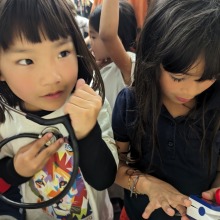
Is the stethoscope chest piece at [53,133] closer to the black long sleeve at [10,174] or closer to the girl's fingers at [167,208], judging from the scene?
the black long sleeve at [10,174]

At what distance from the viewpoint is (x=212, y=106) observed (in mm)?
813

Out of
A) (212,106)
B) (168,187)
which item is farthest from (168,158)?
(212,106)

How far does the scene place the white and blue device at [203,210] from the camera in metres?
0.64

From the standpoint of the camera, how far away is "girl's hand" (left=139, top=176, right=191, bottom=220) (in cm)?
71

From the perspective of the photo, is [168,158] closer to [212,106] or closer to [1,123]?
[212,106]

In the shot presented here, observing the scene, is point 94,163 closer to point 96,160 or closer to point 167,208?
point 96,160

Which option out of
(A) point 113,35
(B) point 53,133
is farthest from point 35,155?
(A) point 113,35

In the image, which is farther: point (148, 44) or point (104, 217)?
point (104, 217)

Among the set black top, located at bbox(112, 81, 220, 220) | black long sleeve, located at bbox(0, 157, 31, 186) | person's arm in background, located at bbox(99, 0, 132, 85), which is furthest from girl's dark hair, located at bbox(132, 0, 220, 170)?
black long sleeve, located at bbox(0, 157, 31, 186)

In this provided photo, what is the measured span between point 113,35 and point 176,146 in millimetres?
453

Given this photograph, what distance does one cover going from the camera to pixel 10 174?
29.5 inches

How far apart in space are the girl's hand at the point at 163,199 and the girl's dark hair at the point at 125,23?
0.71 meters

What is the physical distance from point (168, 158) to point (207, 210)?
245mm

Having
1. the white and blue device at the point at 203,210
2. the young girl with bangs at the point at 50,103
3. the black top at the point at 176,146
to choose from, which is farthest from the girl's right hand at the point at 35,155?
the white and blue device at the point at 203,210
